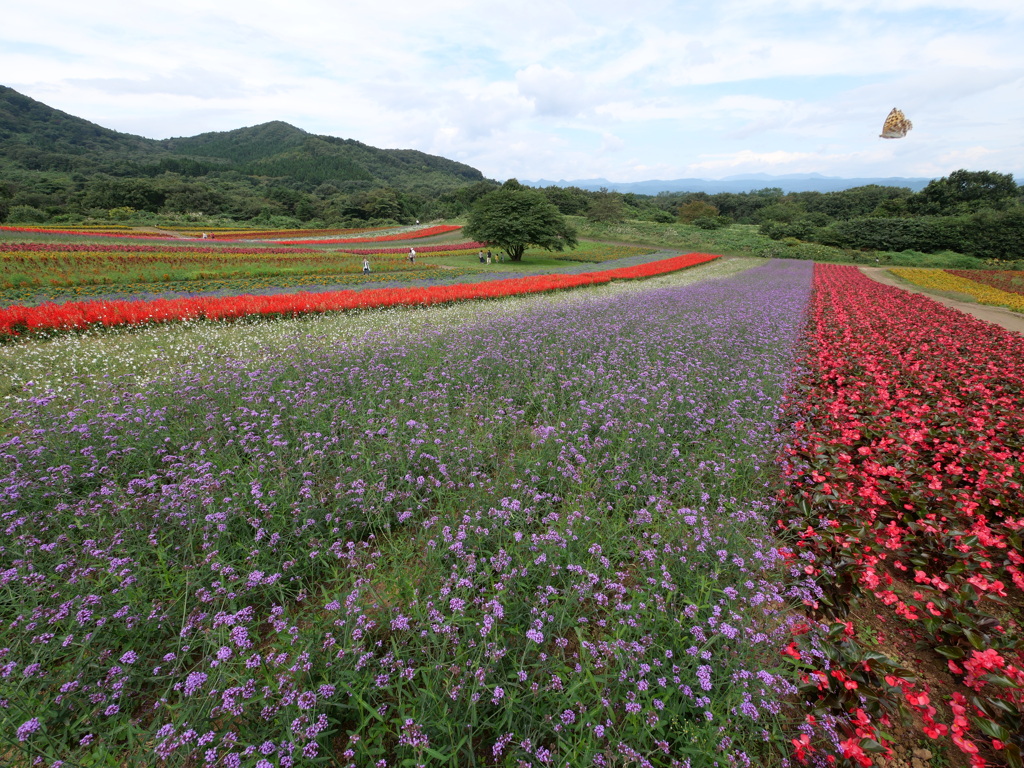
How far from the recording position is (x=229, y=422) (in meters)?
4.47

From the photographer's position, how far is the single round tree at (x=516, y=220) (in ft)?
102

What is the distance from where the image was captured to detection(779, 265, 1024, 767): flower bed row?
2.41 metres

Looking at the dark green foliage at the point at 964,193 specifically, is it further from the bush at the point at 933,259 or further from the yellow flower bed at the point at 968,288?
the yellow flower bed at the point at 968,288

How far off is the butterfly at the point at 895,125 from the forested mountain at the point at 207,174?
233ft

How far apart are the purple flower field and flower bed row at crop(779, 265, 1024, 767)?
373mm

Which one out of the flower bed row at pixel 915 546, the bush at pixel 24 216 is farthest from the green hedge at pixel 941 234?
the bush at pixel 24 216

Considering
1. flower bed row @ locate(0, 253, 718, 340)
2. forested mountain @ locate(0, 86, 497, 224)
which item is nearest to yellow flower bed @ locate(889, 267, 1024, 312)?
flower bed row @ locate(0, 253, 718, 340)

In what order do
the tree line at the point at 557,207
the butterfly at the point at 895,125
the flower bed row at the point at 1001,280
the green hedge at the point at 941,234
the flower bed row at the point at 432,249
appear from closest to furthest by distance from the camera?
the butterfly at the point at 895,125, the flower bed row at the point at 1001,280, the flower bed row at the point at 432,249, the green hedge at the point at 941,234, the tree line at the point at 557,207

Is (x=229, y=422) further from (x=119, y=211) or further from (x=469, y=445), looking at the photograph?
(x=119, y=211)

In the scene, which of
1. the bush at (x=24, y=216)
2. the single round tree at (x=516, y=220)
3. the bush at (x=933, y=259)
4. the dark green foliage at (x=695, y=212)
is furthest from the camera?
the dark green foliage at (x=695, y=212)

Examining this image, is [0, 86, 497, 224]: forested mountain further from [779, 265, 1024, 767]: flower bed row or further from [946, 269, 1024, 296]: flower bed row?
[946, 269, 1024, 296]: flower bed row

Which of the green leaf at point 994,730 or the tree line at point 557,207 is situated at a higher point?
the tree line at point 557,207

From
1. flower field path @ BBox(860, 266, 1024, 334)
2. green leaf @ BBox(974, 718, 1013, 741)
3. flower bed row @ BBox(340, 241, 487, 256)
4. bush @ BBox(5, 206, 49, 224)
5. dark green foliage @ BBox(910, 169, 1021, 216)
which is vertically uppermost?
dark green foliage @ BBox(910, 169, 1021, 216)

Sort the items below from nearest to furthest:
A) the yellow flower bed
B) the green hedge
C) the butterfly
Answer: the butterfly
the yellow flower bed
the green hedge
